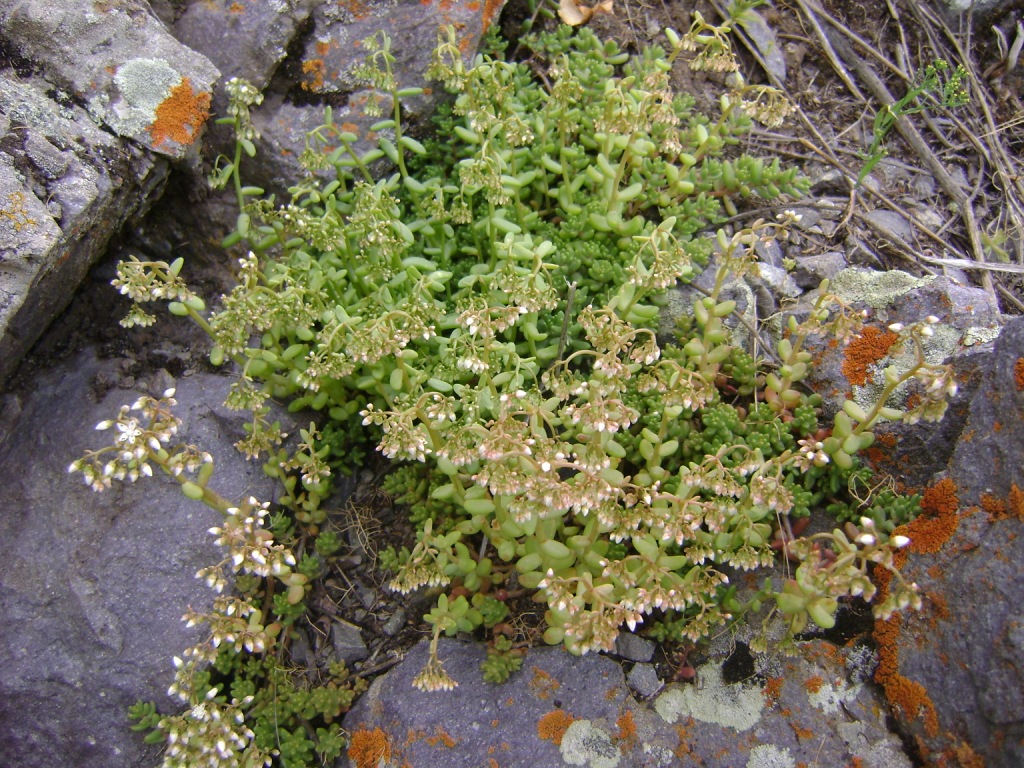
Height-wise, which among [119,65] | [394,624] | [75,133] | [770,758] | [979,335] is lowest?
[770,758]

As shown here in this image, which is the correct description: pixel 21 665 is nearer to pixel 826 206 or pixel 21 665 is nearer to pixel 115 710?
pixel 115 710

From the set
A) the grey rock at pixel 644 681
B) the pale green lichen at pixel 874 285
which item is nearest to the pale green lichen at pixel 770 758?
the grey rock at pixel 644 681

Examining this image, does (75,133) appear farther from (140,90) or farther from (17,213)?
(17,213)

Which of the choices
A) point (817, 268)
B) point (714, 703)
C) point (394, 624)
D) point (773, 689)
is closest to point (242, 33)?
point (394, 624)

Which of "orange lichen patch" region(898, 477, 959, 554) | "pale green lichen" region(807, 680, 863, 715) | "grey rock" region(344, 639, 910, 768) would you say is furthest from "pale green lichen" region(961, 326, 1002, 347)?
"pale green lichen" region(807, 680, 863, 715)

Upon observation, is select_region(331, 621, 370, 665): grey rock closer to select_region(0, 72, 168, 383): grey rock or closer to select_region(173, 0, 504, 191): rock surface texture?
select_region(0, 72, 168, 383): grey rock

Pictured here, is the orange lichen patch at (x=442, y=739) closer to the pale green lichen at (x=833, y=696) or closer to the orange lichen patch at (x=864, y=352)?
the pale green lichen at (x=833, y=696)
